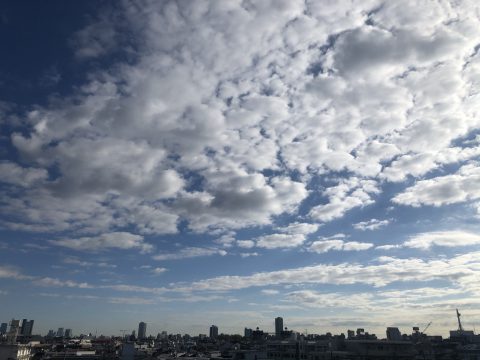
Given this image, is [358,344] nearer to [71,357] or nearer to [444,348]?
[444,348]

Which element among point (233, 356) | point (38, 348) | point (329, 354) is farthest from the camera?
point (38, 348)

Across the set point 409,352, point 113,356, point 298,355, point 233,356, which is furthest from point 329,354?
point 113,356

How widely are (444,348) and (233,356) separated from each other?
103 metres

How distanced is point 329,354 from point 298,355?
13.5m

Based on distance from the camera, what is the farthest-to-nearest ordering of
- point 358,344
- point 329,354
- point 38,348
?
point 38,348 < point 358,344 < point 329,354

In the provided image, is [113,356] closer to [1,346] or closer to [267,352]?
[1,346]

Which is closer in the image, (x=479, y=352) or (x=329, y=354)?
(x=329, y=354)

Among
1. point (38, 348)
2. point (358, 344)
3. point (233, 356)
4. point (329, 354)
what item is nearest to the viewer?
point (329, 354)

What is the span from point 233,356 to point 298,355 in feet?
90.6

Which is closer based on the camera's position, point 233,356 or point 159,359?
point 159,359

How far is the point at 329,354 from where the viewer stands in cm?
11806

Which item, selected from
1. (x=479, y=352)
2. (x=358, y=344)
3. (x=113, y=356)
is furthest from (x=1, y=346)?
(x=479, y=352)

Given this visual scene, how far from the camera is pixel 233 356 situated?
472 ft

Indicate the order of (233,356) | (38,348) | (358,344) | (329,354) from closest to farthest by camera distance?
(329,354)
(358,344)
(233,356)
(38,348)
